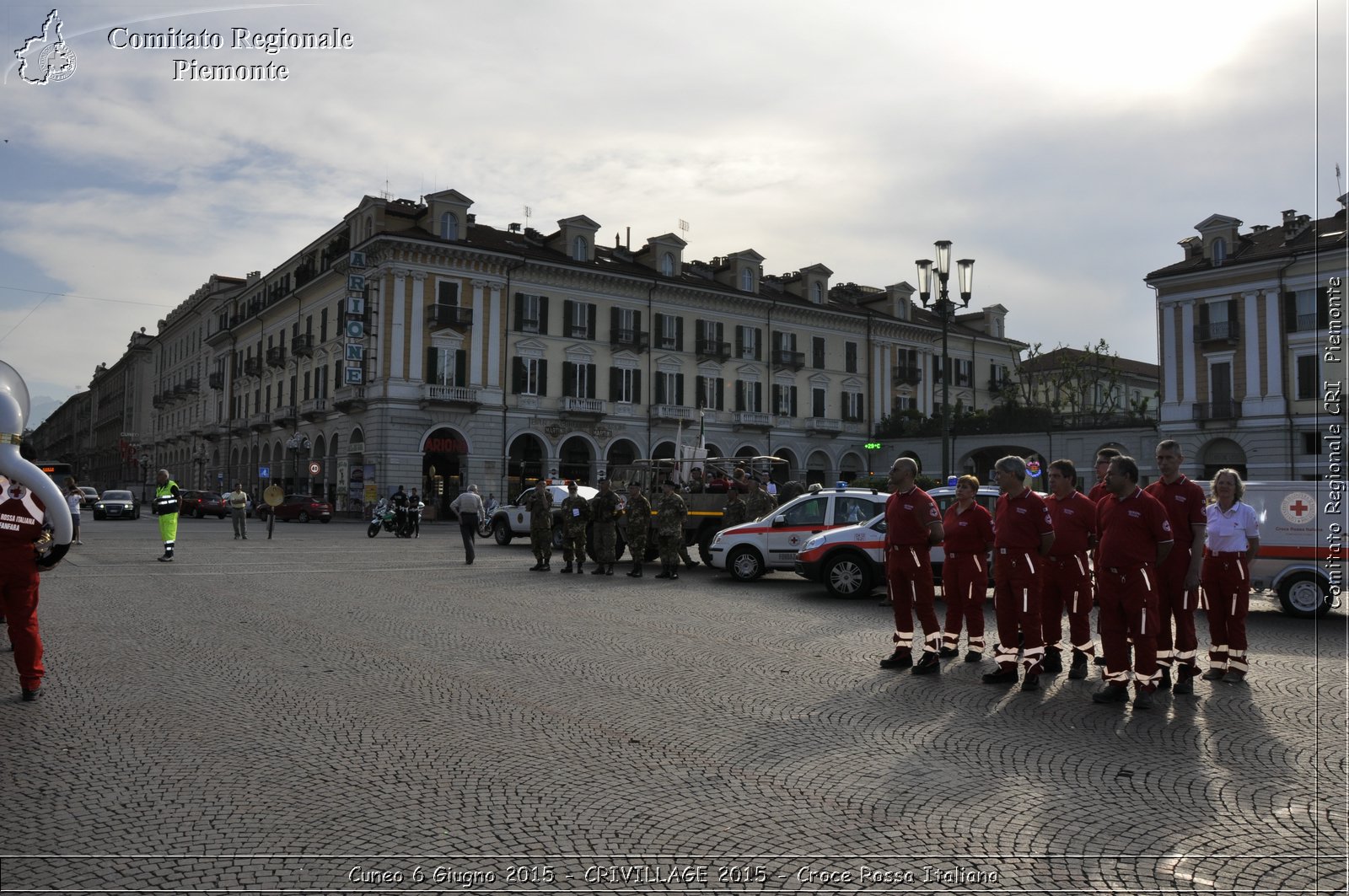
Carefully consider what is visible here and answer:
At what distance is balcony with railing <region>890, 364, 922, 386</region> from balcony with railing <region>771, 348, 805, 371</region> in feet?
26.7

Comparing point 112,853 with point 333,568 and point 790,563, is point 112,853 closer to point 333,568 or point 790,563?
point 790,563

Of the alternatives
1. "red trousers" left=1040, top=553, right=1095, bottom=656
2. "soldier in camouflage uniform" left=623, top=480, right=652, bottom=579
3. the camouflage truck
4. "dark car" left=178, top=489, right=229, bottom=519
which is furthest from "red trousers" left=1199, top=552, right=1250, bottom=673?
"dark car" left=178, top=489, right=229, bottom=519

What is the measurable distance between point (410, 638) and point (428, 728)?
3.80 metres

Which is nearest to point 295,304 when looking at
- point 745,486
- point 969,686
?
point 745,486

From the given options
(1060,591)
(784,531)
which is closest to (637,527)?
(784,531)

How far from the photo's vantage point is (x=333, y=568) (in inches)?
729

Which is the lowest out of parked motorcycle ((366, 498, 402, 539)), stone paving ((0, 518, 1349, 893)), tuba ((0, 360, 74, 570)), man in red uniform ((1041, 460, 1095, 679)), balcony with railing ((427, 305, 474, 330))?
stone paving ((0, 518, 1349, 893))

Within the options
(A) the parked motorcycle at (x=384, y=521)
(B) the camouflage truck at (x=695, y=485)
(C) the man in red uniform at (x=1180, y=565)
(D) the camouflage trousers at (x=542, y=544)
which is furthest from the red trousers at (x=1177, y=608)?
(A) the parked motorcycle at (x=384, y=521)

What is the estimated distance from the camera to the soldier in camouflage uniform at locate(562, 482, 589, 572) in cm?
1844

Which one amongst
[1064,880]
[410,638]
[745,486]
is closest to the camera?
[1064,880]

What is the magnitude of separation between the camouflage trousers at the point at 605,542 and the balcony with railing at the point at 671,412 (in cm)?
3754

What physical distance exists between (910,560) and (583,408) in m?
45.3

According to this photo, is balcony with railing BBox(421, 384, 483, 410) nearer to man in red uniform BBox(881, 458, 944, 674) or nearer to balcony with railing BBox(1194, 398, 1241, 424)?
balcony with railing BBox(1194, 398, 1241, 424)

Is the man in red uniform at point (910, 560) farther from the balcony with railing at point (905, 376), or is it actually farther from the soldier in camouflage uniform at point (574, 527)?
the balcony with railing at point (905, 376)
